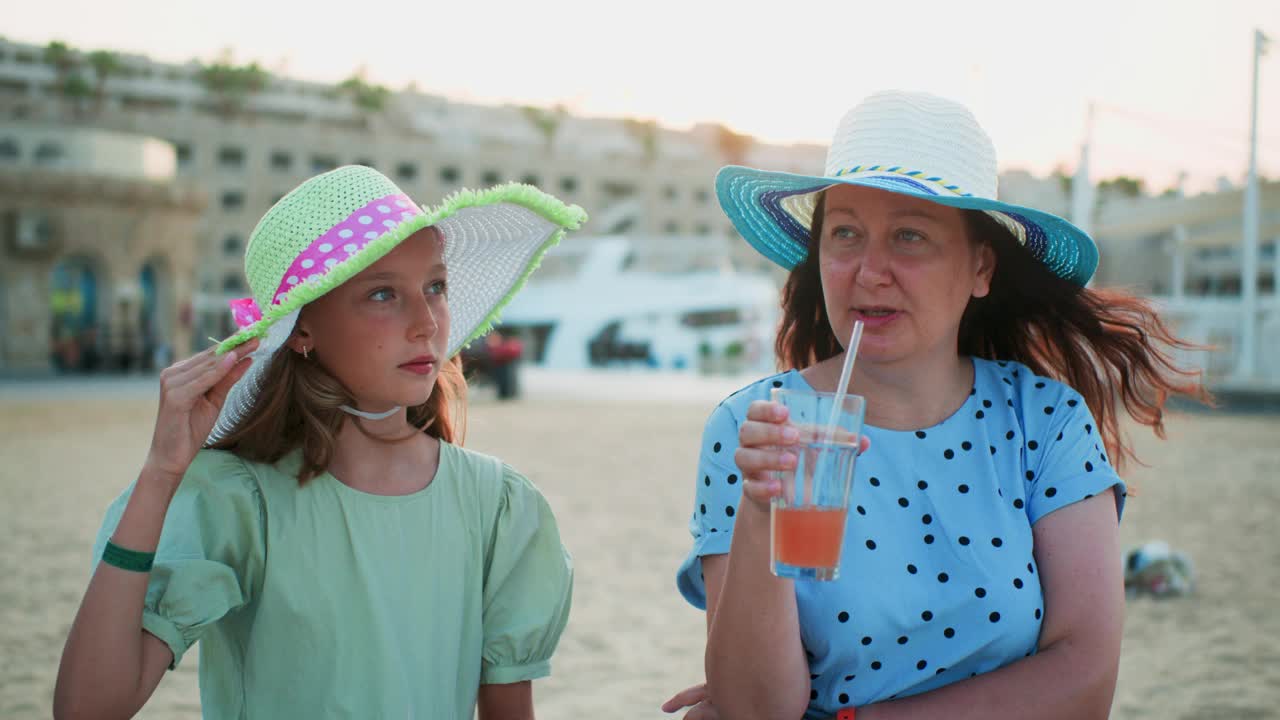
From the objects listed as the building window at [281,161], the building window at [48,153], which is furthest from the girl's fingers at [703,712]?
the building window at [281,161]

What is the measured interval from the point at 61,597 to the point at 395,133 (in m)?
67.8

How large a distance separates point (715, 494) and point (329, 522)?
2.16ft

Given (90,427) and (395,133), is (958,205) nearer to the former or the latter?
(90,427)

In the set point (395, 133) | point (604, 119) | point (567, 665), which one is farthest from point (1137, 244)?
point (567, 665)

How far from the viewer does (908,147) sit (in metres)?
1.95

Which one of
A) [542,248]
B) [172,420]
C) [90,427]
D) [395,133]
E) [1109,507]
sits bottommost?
[90,427]

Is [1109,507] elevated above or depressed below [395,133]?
below

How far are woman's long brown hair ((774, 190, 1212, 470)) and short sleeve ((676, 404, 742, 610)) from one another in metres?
0.43

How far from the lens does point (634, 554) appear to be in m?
6.86

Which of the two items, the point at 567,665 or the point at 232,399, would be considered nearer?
the point at 232,399

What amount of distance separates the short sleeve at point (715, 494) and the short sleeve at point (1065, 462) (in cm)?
50

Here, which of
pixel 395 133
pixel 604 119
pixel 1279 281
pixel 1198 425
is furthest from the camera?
pixel 604 119

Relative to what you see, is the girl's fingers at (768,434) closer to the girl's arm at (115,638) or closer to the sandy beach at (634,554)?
the girl's arm at (115,638)

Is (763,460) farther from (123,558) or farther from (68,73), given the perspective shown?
(68,73)
